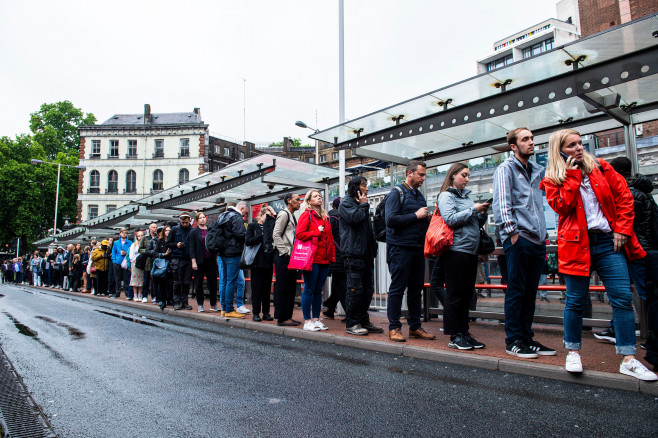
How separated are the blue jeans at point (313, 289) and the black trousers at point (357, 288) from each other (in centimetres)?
71

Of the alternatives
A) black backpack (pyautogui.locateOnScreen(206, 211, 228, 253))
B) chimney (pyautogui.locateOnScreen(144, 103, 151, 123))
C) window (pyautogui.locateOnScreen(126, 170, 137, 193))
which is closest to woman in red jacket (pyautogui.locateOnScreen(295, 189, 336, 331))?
black backpack (pyautogui.locateOnScreen(206, 211, 228, 253))

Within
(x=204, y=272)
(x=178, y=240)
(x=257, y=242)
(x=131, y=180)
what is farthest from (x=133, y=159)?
(x=257, y=242)

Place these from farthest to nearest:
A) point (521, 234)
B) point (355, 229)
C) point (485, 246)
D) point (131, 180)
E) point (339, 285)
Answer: point (131, 180)
point (339, 285)
point (355, 229)
point (485, 246)
point (521, 234)

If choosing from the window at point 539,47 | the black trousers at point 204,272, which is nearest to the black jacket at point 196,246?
the black trousers at point 204,272

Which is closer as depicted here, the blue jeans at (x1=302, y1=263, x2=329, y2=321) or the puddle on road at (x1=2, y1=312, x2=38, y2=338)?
the blue jeans at (x1=302, y1=263, x2=329, y2=321)

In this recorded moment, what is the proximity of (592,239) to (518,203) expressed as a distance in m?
0.86

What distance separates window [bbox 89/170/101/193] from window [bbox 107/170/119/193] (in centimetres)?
114

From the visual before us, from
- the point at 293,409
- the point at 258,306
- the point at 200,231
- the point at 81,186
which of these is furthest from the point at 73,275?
the point at 81,186

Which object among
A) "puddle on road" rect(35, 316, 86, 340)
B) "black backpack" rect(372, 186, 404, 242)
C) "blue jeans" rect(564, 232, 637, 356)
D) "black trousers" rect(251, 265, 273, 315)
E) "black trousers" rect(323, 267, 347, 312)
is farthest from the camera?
"black trousers" rect(251, 265, 273, 315)

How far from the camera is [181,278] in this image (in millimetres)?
10078

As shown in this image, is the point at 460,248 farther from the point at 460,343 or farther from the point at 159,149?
the point at 159,149

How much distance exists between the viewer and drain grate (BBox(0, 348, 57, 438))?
2948mm

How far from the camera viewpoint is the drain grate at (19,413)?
2.95 metres

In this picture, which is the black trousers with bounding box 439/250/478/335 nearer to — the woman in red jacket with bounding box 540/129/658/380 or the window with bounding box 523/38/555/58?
the woman in red jacket with bounding box 540/129/658/380
